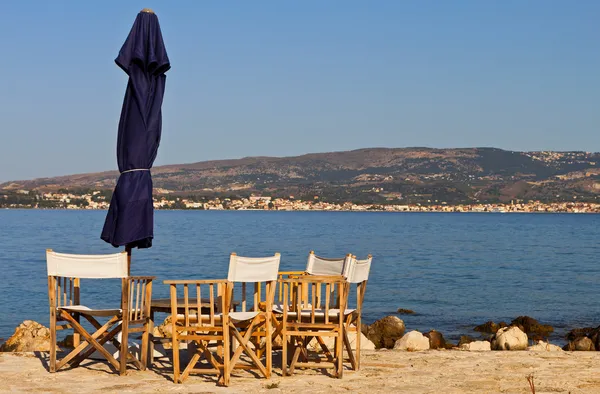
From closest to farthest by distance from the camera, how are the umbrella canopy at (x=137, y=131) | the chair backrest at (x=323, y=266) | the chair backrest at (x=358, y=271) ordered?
the chair backrest at (x=358, y=271), the umbrella canopy at (x=137, y=131), the chair backrest at (x=323, y=266)

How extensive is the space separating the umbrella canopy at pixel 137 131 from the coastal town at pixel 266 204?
147m

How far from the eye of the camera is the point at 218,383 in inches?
327

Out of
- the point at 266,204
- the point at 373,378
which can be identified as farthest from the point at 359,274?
the point at 266,204

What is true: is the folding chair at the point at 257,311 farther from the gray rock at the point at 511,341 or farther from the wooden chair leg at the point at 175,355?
the gray rock at the point at 511,341

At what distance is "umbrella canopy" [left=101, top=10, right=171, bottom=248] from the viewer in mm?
9000

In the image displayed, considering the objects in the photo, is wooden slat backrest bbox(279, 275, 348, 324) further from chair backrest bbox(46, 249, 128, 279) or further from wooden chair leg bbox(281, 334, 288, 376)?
chair backrest bbox(46, 249, 128, 279)

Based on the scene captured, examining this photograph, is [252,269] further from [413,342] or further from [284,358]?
[413,342]

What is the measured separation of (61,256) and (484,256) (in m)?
47.0

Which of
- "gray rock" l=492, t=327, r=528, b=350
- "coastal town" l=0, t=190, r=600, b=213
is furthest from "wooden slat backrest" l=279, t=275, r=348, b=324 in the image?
"coastal town" l=0, t=190, r=600, b=213

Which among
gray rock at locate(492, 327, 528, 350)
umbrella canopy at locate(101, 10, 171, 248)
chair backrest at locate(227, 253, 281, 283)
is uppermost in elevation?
umbrella canopy at locate(101, 10, 171, 248)

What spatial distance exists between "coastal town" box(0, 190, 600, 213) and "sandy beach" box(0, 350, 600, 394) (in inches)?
5780

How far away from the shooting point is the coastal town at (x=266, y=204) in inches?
6275

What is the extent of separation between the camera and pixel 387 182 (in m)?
180

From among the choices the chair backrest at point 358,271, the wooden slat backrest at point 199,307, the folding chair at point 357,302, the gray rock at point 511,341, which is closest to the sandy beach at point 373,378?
the folding chair at point 357,302
